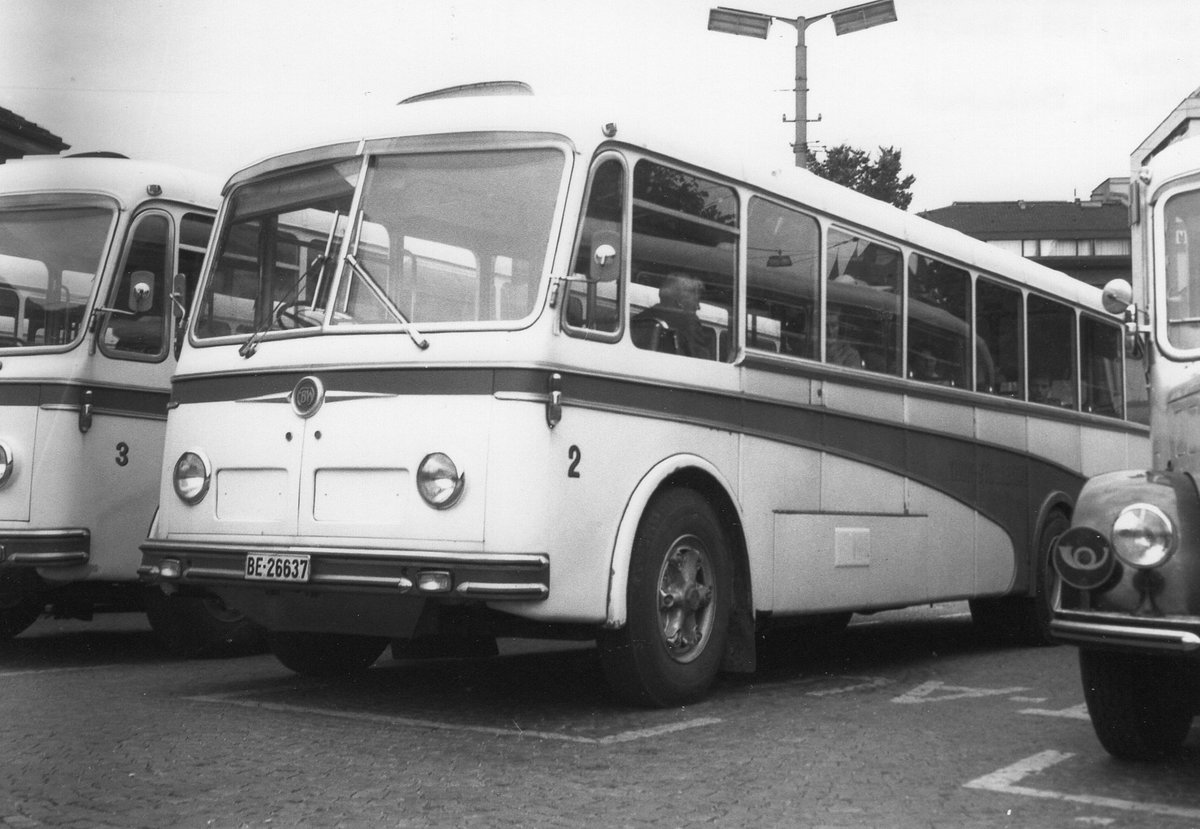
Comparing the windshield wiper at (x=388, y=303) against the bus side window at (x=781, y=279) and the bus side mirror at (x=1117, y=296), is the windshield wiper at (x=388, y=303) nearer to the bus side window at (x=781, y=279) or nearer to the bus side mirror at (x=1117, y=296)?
the bus side window at (x=781, y=279)

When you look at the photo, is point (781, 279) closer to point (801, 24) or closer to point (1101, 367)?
point (1101, 367)

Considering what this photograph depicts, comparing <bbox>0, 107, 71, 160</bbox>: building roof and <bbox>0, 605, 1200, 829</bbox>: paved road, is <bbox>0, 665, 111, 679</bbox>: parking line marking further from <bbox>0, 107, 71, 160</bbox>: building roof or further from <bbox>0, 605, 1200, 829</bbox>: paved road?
<bbox>0, 107, 71, 160</bbox>: building roof

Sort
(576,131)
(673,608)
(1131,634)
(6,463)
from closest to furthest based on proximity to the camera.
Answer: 1. (1131,634)
2. (576,131)
3. (673,608)
4. (6,463)

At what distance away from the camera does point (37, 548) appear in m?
8.07

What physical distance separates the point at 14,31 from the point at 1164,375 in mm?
5926

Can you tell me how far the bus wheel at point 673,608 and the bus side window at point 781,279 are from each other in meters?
1.19

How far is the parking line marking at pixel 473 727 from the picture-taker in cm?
602

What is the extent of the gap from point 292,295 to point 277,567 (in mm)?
1348

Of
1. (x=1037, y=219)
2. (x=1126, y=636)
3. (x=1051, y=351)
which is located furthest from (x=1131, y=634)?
(x=1037, y=219)

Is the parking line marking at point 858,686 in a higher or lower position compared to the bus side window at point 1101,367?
lower

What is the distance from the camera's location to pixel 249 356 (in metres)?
6.95

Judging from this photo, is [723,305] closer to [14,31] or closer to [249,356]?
[249,356]

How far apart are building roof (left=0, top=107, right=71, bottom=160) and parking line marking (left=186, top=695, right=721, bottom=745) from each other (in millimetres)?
4661

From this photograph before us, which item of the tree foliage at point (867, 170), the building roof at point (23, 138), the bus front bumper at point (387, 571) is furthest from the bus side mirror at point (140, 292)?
the tree foliage at point (867, 170)
